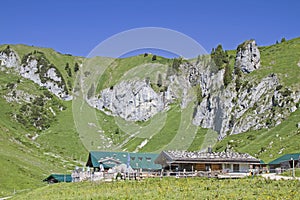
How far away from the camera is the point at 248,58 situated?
176m

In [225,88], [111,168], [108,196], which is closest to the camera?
[108,196]

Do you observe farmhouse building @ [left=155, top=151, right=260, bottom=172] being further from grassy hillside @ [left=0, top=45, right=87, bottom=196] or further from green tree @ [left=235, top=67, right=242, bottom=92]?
green tree @ [left=235, top=67, right=242, bottom=92]

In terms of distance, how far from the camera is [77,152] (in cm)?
17612

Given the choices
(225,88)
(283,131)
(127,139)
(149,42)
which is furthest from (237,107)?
(149,42)

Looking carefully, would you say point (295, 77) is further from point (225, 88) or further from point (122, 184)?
point (122, 184)

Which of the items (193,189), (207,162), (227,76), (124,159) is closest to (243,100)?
(227,76)

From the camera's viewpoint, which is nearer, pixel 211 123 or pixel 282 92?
pixel 282 92

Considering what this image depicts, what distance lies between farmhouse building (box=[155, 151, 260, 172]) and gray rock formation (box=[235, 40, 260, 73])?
349 feet

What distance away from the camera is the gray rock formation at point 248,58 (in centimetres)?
17375

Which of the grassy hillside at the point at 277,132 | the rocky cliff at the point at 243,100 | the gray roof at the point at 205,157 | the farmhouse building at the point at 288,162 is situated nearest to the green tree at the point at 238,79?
the rocky cliff at the point at 243,100

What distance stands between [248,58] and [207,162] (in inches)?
4484

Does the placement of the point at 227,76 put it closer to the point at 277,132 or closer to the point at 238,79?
the point at 238,79

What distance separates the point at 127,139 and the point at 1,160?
7997 cm

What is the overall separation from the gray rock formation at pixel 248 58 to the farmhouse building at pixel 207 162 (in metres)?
106
